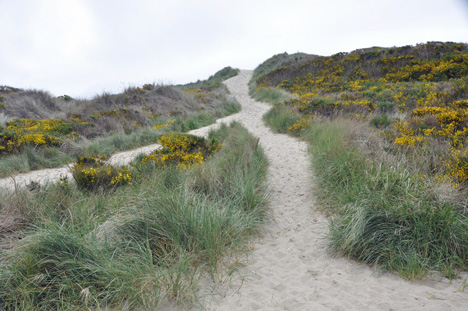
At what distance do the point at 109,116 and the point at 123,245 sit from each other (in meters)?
11.5

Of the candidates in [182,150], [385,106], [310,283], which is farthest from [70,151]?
[385,106]

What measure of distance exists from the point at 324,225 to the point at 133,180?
133 inches

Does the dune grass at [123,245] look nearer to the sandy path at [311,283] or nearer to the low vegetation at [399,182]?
the sandy path at [311,283]

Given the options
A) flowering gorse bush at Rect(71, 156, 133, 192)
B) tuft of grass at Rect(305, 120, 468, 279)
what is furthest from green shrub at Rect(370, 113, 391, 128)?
flowering gorse bush at Rect(71, 156, 133, 192)

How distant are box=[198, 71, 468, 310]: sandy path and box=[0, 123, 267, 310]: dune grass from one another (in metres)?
0.33

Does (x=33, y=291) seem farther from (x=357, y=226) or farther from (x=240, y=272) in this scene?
(x=357, y=226)

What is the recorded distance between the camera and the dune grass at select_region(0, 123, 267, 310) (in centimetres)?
223

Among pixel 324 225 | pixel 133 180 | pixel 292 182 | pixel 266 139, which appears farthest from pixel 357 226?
pixel 266 139

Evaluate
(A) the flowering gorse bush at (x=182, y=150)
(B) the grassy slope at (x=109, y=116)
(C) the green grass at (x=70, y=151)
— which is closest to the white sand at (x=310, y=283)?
(A) the flowering gorse bush at (x=182, y=150)

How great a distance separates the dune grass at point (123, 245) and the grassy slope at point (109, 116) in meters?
4.62

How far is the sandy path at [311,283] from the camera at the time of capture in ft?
7.55

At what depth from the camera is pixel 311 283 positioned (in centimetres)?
270

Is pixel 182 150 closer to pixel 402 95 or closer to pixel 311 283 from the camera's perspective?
pixel 311 283

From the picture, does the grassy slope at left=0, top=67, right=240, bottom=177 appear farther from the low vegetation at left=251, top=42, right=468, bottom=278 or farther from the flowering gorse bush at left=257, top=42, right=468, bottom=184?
the low vegetation at left=251, top=42, right=468, bottom=278
